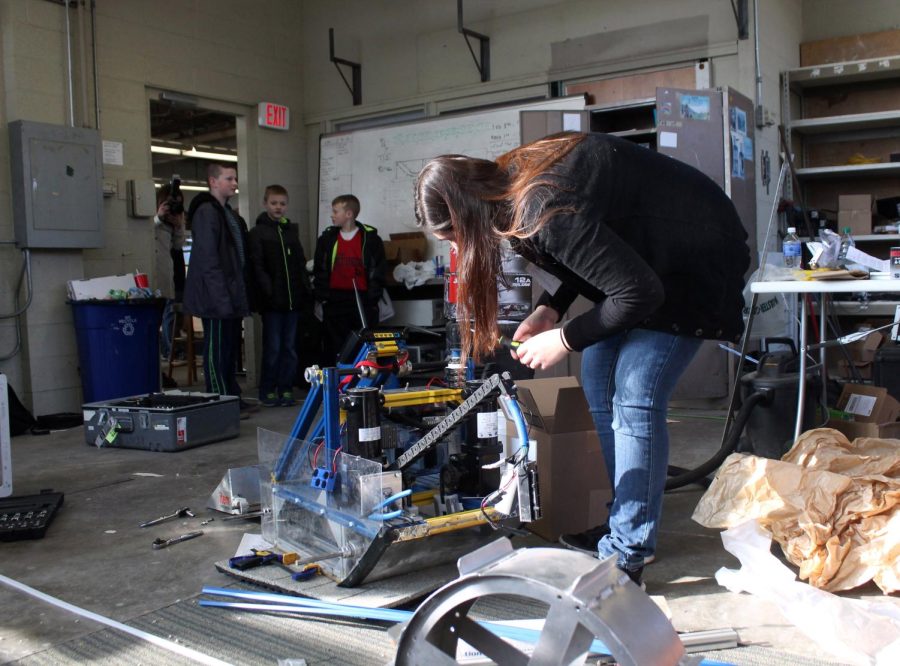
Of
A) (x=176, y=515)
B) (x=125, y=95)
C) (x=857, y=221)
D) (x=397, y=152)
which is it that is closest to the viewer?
(x=176, y=515)

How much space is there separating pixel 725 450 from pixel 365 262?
322 centimetres

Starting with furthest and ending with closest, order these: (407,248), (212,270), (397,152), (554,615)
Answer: (397,152) < (407,248) < (212,270) < (554,615)

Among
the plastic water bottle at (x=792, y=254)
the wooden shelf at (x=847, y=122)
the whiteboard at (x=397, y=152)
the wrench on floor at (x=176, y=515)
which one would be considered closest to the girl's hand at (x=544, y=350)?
the wrench on floor at (x=176, y=515)

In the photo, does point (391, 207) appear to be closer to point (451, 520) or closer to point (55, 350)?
point (55, 350)

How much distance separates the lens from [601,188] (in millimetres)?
1854

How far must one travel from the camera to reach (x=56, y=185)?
5.23 m

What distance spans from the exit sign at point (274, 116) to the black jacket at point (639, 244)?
5317 millimetres

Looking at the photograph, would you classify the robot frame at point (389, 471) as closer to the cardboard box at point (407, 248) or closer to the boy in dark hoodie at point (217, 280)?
the boy in dark hoodie at point (217, 280)

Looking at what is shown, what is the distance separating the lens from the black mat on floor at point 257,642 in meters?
1.85

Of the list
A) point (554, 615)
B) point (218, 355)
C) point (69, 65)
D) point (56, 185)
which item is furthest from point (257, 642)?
point (69, 65)

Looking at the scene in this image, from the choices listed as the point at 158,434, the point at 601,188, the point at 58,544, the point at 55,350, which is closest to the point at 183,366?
the point at 55,350

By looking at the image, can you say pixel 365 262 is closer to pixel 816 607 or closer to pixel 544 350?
pixel 544 350

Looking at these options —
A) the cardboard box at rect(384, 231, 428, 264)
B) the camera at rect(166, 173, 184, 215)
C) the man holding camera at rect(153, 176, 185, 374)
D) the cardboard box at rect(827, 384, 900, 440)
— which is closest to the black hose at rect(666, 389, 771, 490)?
the cardboard box at rect(827, 384, 900, 440)

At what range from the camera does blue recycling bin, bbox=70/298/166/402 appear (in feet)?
17.1
